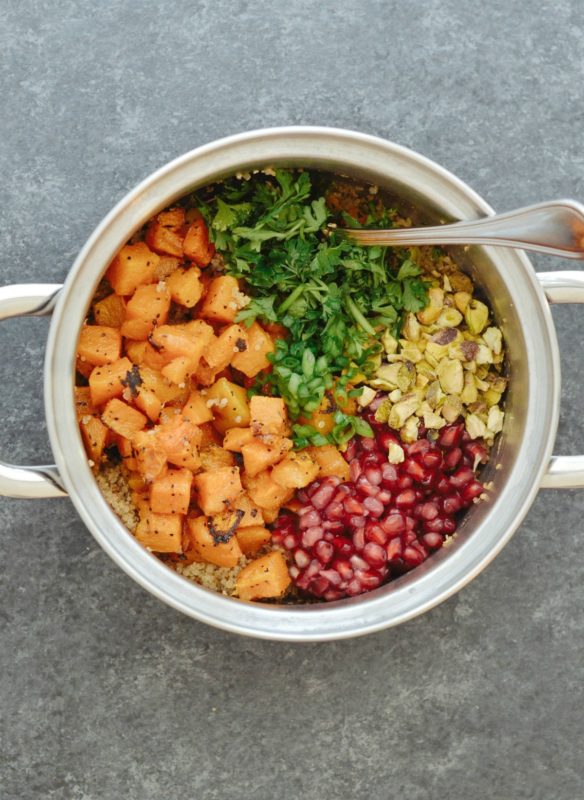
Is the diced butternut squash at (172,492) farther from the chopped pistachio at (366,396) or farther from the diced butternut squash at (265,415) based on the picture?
the chopped pistachio at (366,396)

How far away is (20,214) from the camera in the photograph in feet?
7.29

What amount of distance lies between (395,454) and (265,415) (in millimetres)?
332

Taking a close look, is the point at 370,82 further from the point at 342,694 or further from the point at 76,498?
the point at 342,694

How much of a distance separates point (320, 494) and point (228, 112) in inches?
38.8

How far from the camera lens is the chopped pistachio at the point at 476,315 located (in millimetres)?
2088

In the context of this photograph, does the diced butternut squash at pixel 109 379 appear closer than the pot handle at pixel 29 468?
No

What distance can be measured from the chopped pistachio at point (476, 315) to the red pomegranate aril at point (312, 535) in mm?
595

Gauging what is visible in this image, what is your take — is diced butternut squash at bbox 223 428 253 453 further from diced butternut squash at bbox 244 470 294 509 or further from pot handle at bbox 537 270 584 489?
pot handle at bbox 537 270 584 489

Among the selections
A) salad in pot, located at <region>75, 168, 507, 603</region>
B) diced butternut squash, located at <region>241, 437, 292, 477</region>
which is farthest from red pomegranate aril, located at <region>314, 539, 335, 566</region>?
diced butternut squash, located at <region>241, 437, 292, 477</region>

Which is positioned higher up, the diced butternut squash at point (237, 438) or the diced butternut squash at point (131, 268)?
the diced butternut squash at point (131, 268)

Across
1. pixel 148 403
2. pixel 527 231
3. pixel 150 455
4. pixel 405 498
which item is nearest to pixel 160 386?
pixel 148 403

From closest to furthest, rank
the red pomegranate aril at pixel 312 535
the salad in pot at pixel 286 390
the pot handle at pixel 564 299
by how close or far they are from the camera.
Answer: the pot handle at pixel 564 299, the salad in pot at pixel 286 390, the red pomegranate aril at pixel 312 535

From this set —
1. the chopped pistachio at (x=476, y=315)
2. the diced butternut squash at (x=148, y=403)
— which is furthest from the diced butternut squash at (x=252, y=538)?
the chopped pistachio at (x=476, y=315)

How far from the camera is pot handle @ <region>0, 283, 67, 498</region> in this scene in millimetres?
1751
